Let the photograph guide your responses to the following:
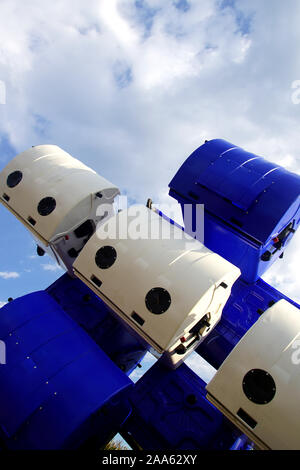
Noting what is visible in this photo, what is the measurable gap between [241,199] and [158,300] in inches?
146

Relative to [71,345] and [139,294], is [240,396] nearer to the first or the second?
[139,294]

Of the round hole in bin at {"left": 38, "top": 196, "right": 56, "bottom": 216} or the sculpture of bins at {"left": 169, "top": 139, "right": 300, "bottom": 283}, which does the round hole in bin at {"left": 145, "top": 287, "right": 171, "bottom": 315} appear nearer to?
the sculpture of bins at {"left": 169, "top": 139, "right": 300, "bottom": 283}

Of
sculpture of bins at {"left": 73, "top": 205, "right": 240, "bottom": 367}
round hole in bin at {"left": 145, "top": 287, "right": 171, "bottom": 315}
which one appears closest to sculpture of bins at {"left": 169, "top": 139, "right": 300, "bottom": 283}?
sculpture of bins at {"left": 73, "top": 205, "right": 240, "bottom": 367}

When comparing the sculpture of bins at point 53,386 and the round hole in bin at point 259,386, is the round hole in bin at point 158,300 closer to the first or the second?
the sculpture of bins at point 53,386

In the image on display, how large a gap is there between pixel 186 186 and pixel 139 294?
401 cm

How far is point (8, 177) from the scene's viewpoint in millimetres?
8523

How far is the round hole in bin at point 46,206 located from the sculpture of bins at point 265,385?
18.5 feet

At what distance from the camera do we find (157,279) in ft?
19.6

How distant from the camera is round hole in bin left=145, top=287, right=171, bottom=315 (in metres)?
5.73

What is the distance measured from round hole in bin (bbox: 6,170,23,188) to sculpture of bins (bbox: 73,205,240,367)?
337 cm

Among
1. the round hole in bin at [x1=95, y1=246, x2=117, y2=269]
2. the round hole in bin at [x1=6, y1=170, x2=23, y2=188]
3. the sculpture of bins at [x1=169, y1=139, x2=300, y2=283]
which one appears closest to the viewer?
the round hole in bin at [x1=95, y1=246, x2=117, y2=269]

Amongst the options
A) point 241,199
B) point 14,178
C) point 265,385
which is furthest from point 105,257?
point 14,178

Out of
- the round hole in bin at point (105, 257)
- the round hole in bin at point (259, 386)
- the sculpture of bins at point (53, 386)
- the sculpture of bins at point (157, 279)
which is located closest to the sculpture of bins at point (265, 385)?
the round hole in bin at point (259, 386)
